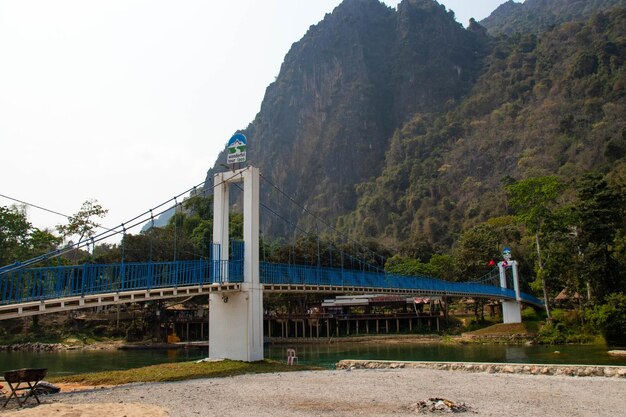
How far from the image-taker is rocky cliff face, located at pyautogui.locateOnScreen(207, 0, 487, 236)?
139m

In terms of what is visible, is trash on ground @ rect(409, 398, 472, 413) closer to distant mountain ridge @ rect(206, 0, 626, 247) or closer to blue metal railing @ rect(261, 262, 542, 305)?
blue metal railing @ rect(261, 262, 542, 305)

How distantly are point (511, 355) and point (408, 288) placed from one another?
7079 millimetres

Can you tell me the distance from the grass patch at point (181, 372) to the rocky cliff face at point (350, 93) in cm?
11278

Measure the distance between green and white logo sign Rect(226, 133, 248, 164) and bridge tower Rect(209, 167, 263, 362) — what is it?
647 millimetres

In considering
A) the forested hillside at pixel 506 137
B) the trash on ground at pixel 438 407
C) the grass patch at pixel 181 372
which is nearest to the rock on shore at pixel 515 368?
the grass patch at pixel 181 372

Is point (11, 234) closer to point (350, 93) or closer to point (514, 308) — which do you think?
point (514, 308)

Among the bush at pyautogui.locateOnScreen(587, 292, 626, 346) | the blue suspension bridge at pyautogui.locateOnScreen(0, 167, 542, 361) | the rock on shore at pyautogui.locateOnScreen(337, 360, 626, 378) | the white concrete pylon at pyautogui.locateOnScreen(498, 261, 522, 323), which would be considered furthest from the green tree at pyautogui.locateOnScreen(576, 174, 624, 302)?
the rock on shore at pyautogui.locateOnScreen(337, 360, 626, 378)

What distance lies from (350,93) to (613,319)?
414ft

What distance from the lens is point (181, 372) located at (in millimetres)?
15703

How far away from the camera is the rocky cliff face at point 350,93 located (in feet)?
456

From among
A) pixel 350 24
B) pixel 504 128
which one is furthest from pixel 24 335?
pixel 350 24

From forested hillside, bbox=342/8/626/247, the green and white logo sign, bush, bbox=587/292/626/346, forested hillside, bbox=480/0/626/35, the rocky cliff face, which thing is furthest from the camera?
forested hillside, bbox=480/0/626/35

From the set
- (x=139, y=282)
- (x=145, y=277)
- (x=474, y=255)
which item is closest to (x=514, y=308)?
(x=474, y=255)

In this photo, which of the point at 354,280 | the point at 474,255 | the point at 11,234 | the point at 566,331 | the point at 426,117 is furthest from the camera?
the point at 426,117
